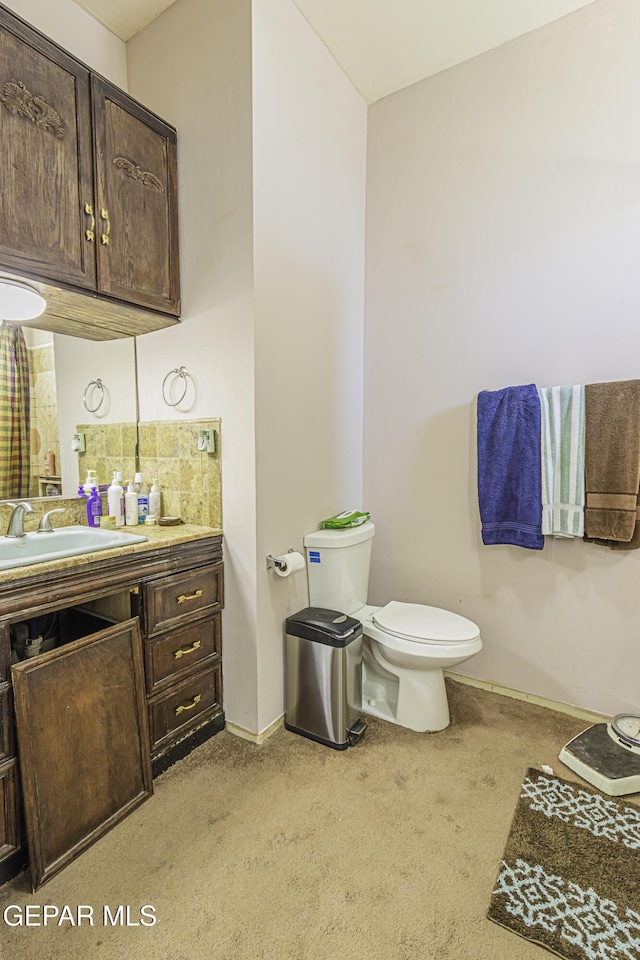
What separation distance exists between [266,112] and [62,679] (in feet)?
6.92

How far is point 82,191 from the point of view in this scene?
1.57 metres

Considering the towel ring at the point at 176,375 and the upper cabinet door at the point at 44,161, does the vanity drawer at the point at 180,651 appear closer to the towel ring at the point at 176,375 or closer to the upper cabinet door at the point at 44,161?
the towel ring at the point at 176,375

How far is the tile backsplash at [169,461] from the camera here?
6.18 ft

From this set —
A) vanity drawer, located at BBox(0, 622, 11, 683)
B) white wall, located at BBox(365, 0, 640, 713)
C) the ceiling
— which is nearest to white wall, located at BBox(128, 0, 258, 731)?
the ceiling

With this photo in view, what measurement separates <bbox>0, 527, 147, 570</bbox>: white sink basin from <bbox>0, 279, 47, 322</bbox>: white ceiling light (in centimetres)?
81

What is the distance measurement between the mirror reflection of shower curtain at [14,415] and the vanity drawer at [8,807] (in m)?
0.96

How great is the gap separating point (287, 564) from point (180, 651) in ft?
1.70

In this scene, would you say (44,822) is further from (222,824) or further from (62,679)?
(222,824)

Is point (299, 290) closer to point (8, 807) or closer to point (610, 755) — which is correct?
point (8, 807)

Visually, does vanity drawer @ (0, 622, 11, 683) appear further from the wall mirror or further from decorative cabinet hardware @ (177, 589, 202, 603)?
the wall mirror

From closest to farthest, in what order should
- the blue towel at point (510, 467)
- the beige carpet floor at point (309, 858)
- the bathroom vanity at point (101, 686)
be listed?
the beige carpet floor at point (309, 858) → the bathroom vanity at point (101, 686) → the blue towel at point (510, 467)

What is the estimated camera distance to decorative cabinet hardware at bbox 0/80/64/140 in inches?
53.4

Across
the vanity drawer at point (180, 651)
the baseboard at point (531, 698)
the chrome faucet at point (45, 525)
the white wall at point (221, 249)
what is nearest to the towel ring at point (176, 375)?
the white wall at point (221, 249)

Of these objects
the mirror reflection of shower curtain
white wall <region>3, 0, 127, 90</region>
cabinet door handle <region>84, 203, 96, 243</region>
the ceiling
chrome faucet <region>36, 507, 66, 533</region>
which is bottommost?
chrome faucet <region>36, 507, 66, 533</region>
